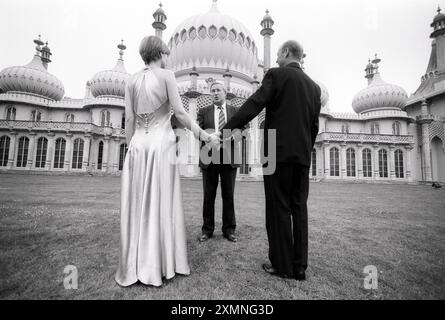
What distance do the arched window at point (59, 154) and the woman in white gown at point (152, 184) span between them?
28.5 metres

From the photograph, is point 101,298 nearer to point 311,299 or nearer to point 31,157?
point 311,299

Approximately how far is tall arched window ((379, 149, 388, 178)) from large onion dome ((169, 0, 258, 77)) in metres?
18.0

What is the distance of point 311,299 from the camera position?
1.83 meters

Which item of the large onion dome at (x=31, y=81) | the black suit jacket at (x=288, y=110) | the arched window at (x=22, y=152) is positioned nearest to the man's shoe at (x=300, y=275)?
the black suit jacket at (x=288, y=110)

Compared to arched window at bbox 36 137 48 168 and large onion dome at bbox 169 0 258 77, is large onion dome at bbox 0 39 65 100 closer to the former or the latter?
arched window at bbox 36 137 48 168

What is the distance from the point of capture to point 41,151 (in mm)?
26016

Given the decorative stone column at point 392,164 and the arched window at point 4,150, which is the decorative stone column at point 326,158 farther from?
the arched window at point 4,150

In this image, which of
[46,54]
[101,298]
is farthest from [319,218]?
[46,54]

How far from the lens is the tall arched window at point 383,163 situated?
92.2 feet

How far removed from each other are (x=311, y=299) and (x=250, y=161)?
2159 cm

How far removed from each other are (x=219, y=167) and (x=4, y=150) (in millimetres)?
32246

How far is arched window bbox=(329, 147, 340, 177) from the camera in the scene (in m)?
28.4

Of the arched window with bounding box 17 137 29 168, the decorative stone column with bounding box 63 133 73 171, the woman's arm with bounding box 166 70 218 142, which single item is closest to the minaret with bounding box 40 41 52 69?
the arched window with bounding box 17 137 29 168

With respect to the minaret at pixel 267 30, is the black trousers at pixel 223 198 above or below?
below
